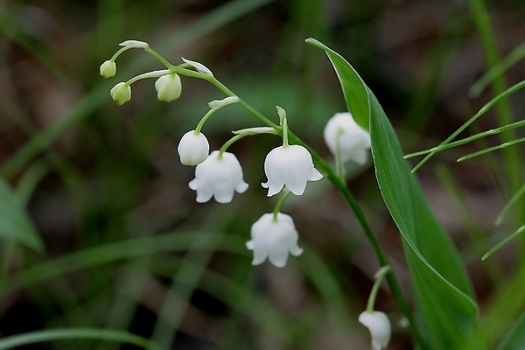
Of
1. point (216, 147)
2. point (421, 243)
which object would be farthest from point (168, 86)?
point (216, 147)

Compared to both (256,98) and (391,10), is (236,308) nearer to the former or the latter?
(256,98)

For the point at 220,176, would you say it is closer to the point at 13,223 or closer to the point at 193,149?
the point at 193,149

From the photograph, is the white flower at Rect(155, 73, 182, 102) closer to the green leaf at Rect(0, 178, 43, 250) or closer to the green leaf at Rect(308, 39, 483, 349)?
the green leaf at Rect(308, 39, 483, 349)

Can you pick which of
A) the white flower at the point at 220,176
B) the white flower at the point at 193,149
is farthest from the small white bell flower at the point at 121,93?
the white flower at the point at 220,176

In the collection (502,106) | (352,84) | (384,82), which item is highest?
(384,82)

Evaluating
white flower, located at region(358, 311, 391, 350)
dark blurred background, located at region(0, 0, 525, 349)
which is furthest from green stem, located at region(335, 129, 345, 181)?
dark blurred background, located at region(0, 0, 525, 349)

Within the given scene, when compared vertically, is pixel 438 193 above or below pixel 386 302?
above

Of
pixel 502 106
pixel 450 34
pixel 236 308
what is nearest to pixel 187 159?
pixel 502 106
